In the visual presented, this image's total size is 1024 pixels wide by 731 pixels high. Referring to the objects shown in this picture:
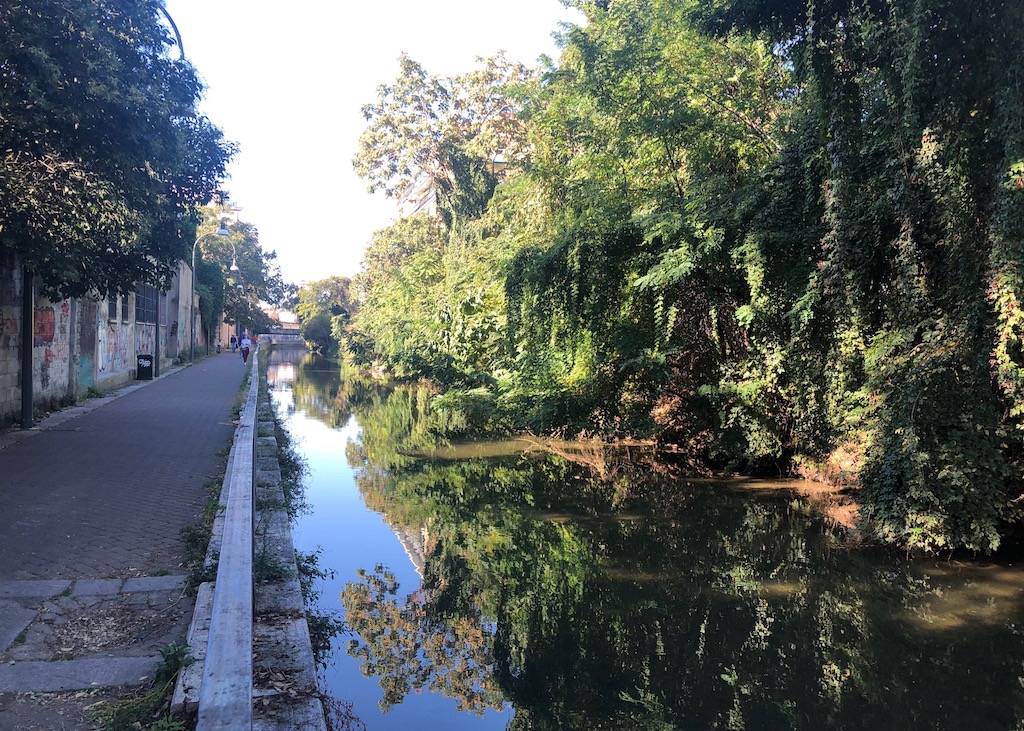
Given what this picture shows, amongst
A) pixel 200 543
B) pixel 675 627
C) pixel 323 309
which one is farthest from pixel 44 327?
pixel 323 309

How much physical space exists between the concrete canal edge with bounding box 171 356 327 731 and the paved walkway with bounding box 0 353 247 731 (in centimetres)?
39

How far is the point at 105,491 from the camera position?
8.38 m

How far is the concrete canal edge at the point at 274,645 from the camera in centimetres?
367

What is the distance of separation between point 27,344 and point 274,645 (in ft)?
34.3

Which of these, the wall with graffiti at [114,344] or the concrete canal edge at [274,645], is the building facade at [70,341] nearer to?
the wall with graffiti at [114,344]

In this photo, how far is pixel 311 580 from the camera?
22.0 ft

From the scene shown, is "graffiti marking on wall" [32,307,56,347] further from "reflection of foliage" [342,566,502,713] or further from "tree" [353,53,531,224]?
"tree" [353,53,531,224]

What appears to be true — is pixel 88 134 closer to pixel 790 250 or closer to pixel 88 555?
pixel 88 555

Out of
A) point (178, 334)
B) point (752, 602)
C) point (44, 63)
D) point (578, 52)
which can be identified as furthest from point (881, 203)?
point (178, 334)

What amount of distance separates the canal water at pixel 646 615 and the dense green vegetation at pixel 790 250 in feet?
3.29

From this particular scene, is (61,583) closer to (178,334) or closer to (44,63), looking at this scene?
(44,63)

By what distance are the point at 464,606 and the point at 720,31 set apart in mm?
6580

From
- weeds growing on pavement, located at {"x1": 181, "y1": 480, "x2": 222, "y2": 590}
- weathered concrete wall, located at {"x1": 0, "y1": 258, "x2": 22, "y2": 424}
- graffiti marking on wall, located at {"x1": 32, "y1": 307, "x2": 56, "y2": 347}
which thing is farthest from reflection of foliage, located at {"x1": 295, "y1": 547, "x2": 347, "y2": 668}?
graffiti marking on wall, located at {"x1": 32, "y1": 307, "x2": 56, "y2": 347}

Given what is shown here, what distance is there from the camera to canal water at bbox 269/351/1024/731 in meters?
4.85
